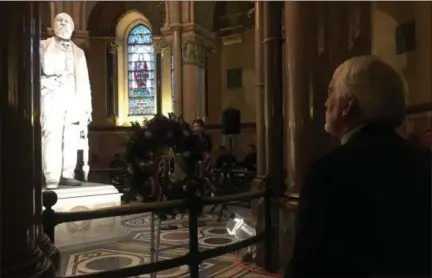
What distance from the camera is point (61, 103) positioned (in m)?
6.32

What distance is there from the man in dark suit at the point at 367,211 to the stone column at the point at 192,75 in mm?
13551

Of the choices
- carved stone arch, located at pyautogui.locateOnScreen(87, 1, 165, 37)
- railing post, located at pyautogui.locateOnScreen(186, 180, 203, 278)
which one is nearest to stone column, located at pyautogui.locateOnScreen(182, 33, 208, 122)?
carved stone arch, located at pyautogui.locateOnScreen(87, 1, 165, 37)

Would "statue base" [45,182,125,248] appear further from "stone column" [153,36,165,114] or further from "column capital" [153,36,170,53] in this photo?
"column capital" [153,36,170,53]

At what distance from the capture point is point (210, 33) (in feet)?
53.9

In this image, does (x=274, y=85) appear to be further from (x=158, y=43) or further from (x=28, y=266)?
(x=158, y=43)

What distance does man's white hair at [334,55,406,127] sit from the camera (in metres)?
1.31

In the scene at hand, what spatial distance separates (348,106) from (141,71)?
17.9 m

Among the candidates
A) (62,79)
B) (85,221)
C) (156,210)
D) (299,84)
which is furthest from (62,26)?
(156,210)

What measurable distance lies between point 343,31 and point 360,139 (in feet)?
8.58

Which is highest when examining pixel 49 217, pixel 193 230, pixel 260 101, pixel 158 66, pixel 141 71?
pixel 158 66

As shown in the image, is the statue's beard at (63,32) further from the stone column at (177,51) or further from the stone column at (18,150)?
the stone column at (177,51)

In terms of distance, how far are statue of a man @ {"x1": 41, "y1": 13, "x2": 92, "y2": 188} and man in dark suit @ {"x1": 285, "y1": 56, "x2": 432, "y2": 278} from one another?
Answer: 18.1 ft

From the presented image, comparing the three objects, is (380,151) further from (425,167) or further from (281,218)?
(281,218)

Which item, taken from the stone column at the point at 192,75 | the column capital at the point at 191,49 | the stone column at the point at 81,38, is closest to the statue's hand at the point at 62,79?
the stone column at the point at 192,75
